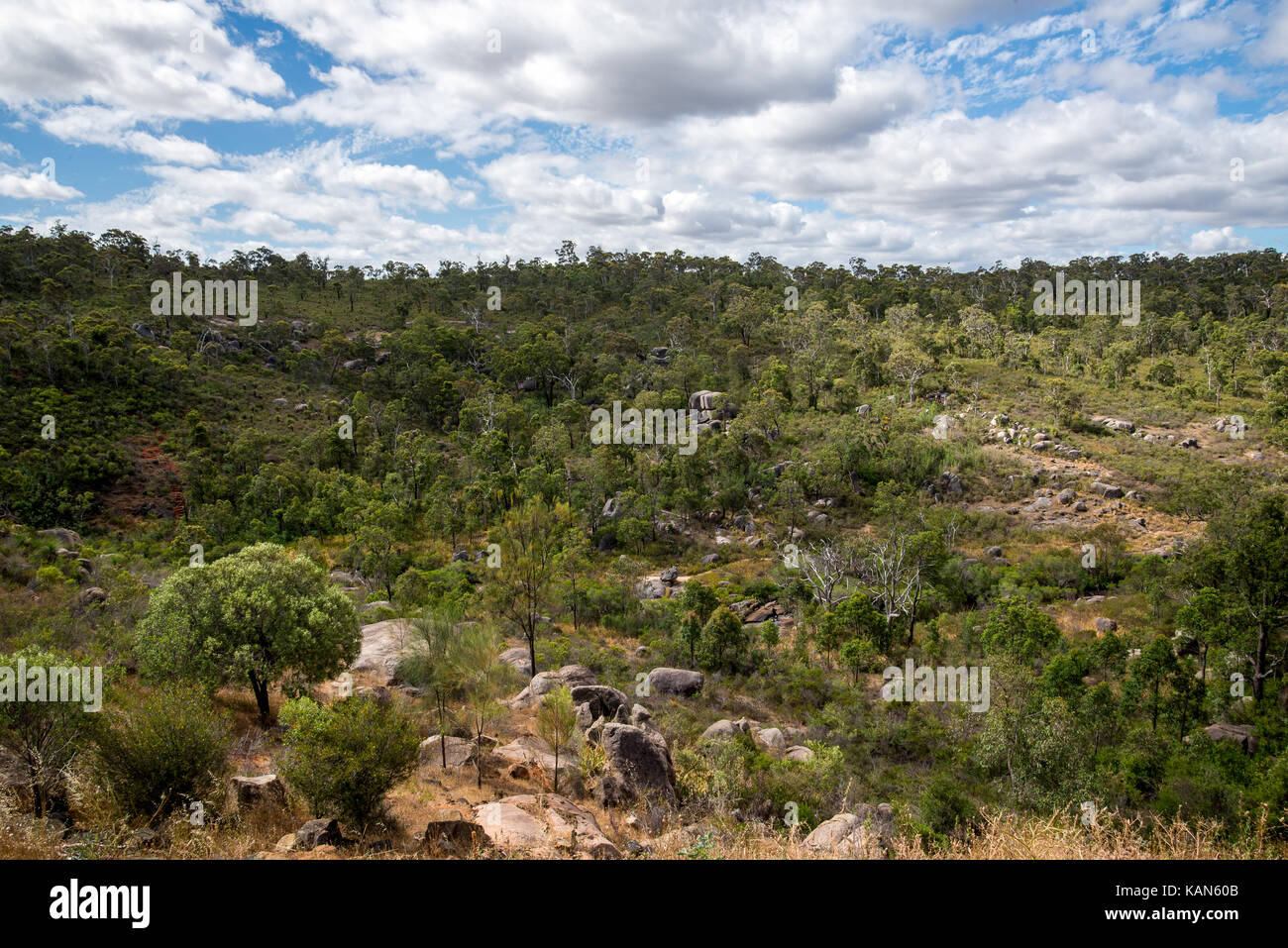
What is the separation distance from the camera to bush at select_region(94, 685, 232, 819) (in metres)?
9.16

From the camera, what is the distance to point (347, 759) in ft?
30.4

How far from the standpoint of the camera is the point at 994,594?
30172 mm

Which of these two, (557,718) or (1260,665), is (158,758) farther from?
(1260,665)

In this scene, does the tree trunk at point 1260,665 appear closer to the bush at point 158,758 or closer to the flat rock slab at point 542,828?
the flat rock slab at point 542,828

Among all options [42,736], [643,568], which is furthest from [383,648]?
[643,568]

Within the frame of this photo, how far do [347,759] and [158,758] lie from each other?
2765 mm

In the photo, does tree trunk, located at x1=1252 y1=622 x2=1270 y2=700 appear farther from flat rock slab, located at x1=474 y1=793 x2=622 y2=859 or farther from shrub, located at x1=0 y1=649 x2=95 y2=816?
shrub, located at x1=0 y1=649 x2=95 y2=816

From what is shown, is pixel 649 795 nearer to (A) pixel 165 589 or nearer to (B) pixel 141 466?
(A) pixel 165 589

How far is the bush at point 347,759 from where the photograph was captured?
9266 mm

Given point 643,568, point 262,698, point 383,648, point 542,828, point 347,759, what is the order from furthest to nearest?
point 643,568 → point 383,648 → point 262,698 → point 542,828 → point 347,759
